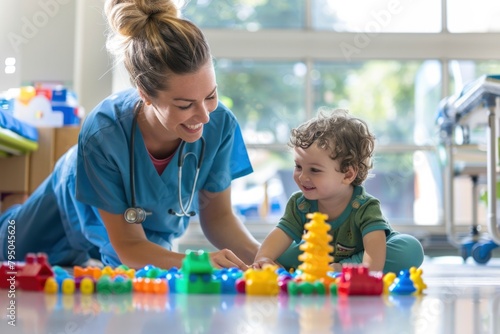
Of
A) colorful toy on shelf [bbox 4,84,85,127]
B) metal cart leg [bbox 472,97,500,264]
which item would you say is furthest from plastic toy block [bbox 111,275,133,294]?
colorful toy on shelf [bbox 4,84,85,127]

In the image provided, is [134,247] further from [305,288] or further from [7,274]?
[305,288]

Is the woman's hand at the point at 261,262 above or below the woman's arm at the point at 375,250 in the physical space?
below

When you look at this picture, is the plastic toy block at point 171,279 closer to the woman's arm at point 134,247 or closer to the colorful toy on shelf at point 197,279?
the colorful toy on shelf at point 197,279

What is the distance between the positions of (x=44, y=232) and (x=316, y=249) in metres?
1.16

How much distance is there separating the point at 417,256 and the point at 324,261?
0.47 m

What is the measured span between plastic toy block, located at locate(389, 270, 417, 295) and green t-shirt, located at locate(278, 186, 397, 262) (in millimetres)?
325

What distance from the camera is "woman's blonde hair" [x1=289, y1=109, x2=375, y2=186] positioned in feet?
5.85

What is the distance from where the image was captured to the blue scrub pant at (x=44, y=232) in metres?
2.22

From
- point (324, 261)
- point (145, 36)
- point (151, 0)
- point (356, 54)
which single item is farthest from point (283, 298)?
point (356, 54)

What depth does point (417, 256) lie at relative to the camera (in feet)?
5.79

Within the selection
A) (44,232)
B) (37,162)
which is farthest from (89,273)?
(37,162)

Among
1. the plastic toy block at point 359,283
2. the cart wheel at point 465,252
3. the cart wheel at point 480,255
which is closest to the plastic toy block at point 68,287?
the plastic toy block at point 359,283

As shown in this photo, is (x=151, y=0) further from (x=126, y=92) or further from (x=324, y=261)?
(x=324, y=261)

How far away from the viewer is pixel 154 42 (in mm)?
1667
